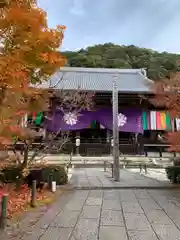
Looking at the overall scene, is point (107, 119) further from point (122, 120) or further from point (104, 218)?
point (104, 218)

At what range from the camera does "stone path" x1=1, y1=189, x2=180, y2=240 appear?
12.9ft

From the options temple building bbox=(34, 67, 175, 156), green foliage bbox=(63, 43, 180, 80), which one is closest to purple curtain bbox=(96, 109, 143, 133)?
temple building bbox=(34, 67, 175, 156)

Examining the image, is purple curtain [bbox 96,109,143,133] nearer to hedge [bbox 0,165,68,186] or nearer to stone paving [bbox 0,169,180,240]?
hedge [bbox 0,165,68,186]

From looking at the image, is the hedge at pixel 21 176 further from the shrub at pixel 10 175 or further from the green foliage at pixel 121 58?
the green foliage at pixel 121 58

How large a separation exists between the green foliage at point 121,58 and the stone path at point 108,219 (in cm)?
2903

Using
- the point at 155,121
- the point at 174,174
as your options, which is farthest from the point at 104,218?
the point at 155,121

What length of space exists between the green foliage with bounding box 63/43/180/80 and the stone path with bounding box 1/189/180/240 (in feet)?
95.2

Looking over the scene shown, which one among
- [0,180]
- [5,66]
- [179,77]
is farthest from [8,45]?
[179,77]

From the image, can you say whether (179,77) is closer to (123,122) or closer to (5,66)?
(5,66)

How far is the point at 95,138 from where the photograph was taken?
1902 cm

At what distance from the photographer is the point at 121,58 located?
4359 centimetres

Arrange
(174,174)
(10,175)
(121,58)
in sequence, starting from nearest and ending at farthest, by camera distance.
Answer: (10,175) → (174,174) → (121,58)

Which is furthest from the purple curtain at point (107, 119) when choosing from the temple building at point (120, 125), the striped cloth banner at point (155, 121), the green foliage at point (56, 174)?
the green foliage at point (56, 174)

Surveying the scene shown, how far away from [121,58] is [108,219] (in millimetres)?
41322
